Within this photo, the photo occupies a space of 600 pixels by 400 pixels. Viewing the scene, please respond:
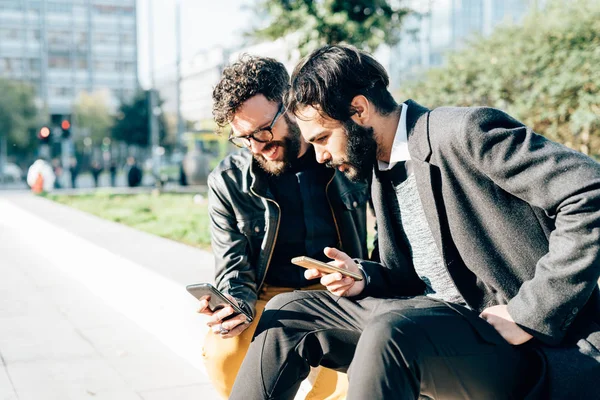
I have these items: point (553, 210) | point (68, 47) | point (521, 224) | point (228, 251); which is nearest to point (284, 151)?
point (228, 251)

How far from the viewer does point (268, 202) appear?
128 inches

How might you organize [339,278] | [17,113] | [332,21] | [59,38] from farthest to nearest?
[59,38] < [17,113] < [332,21] < [339,278]

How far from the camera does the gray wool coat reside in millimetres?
2016

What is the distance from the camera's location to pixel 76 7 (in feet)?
297

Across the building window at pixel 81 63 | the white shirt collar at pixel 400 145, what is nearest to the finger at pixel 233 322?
the white shirt collar at pixel 400 145

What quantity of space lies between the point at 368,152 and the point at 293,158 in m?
0.92

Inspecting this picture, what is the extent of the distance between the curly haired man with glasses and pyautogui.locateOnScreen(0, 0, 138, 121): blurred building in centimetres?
8548

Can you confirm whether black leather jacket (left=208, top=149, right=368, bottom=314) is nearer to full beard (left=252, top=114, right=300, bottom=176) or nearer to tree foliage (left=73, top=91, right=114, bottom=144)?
full beard (left=252, top=114, right=300, bottom=176)

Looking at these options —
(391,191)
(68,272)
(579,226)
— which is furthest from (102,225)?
(579,226)

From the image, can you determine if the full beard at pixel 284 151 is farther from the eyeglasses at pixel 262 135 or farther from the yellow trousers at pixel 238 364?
the yellow trousers at pixel 238 364

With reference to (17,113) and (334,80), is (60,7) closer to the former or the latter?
(17,113)

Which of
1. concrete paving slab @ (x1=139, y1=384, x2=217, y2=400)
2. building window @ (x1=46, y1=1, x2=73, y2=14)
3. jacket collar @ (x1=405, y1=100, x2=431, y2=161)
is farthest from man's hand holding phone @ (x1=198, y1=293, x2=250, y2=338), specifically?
building window @ (x1=46, y1=1, x2=73, y2=14)

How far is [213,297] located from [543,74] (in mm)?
12394

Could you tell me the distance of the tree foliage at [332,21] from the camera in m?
11.0
